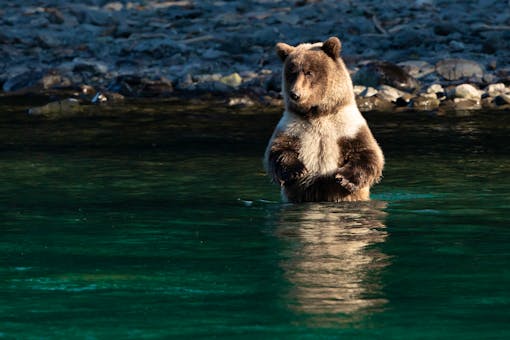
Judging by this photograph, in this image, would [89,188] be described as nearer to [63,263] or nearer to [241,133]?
[63,263]

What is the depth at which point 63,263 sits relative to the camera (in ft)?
24.9

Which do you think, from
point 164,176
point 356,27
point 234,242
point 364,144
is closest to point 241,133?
point 164,176

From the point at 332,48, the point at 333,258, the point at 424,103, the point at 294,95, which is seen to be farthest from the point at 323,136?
the point at 424,103

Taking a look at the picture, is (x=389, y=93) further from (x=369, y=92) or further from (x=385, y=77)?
(x=385, y=77)

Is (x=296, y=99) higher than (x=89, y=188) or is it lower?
higher

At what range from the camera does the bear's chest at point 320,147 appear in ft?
32.1

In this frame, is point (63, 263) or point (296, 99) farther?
point (296, 99)

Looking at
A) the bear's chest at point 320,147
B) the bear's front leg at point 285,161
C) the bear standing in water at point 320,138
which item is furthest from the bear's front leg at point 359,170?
the bear's front leg at point 285,161

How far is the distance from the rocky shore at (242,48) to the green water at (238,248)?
651 centimetres

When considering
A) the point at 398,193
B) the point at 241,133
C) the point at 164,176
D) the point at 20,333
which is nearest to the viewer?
the point at 20,333

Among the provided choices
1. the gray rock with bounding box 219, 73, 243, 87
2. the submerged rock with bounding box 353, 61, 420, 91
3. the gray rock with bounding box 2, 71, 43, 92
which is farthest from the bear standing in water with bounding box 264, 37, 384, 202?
the gray rock with bounding box 2, 71, 43, 92

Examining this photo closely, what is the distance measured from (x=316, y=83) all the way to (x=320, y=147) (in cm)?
50

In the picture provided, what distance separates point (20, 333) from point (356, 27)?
2099 centimetres

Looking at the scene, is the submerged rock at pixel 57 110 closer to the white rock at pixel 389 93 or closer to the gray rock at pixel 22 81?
the gray rock at pixel 22 81
